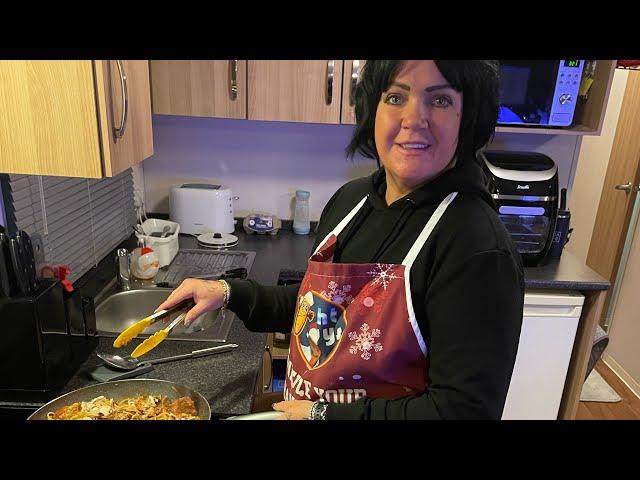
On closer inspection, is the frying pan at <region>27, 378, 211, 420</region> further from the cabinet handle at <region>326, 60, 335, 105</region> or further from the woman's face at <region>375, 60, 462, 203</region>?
the cabinet handle at <region>326, 60, 335, 105</region>

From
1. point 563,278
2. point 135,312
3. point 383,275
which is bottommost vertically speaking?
point 135,312

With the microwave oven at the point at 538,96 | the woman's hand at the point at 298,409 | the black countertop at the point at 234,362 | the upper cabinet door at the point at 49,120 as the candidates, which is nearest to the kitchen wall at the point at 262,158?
the microwave oven at the point at 538,96

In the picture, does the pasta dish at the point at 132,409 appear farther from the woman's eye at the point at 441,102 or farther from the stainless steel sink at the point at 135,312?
the woman's eye at the point at 441,102

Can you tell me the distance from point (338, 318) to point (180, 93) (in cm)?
136

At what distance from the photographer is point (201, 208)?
7.03 ft

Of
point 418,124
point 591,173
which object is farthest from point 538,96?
point 591,173

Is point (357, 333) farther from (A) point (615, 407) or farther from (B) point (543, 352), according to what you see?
(A) point (615, 407)

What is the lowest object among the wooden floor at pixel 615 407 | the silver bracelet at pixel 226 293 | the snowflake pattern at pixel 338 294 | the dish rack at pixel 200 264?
the wooden floor at pixel 615 407

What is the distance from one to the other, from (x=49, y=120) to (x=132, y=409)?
656 mm

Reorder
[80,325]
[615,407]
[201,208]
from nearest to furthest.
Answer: [80,325], [201,208], [615,407]

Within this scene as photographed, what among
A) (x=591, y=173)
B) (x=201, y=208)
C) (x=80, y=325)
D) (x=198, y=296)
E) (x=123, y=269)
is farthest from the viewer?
(x=591, y=173)

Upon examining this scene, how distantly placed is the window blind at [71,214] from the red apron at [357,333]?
836 millimetres

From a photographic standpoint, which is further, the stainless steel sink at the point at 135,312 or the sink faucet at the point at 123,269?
the sink faucet at the point at 123,269

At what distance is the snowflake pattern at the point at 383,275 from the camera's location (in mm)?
800
